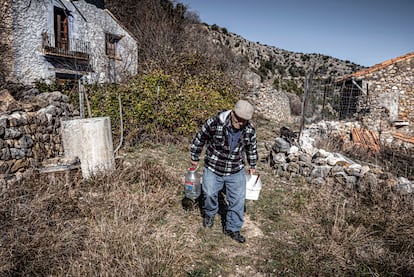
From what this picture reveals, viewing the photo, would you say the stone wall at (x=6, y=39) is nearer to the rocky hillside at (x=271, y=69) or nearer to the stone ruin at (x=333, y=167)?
the rocky hillside at (x=271, y=69)

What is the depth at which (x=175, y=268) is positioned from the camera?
9.26 feet

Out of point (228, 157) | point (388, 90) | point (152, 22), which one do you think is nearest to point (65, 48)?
point (152, 22)

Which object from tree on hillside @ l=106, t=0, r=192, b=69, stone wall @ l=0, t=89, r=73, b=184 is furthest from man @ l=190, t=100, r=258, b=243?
tree on hillside @ l=106, t=0, r=192, b=69

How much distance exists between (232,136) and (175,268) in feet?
5.10

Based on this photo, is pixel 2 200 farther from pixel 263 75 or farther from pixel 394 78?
pixel 263 75

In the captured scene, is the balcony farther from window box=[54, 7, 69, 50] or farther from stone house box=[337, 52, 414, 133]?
stone house box=[337, 52, 414, 133]

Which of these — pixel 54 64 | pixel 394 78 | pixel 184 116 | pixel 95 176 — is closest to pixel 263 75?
pixel 394 78

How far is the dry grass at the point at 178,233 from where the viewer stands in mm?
2752

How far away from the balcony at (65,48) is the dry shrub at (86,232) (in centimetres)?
1269

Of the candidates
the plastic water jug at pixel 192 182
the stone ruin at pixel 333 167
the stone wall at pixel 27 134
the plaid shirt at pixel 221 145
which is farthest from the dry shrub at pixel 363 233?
the stone wall at pixel 27 134

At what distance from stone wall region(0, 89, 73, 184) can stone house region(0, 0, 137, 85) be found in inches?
287

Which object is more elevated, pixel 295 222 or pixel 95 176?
pixel 95 176

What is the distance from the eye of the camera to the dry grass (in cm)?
275

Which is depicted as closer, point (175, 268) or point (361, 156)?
point (175, 268)
